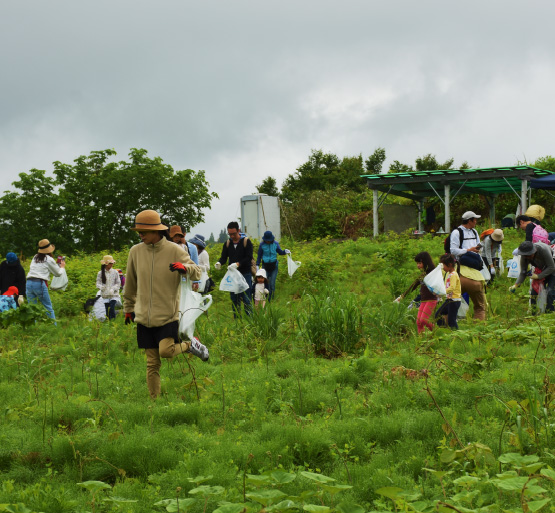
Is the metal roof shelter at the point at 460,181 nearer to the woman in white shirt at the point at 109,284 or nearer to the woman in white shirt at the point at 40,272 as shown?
the woman in white shirt at the point at 109,284

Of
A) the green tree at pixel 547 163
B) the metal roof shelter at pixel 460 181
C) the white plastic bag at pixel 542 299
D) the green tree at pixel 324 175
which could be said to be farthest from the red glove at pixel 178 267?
the green tree at pixel 324 175

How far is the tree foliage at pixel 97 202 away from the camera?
36.8 m

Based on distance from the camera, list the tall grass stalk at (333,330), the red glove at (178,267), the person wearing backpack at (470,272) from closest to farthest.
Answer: the red glove at (178,267) → the tall grass stalk at (333,330) → the person wearing backpack at (470,272)

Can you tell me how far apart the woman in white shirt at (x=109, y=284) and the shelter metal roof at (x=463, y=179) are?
13140 mm

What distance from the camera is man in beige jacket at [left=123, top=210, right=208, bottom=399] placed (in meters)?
5.59

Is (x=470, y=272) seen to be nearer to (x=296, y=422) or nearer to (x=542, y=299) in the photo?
(x=542, y=299)

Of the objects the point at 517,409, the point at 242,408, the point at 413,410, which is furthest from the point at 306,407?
the point at 517,409

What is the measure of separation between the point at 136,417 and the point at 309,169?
146 ft

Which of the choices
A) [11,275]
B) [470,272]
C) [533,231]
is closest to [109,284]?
[11,275]

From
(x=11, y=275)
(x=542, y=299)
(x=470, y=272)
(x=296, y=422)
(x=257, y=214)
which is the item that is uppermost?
(x=257, y=214)

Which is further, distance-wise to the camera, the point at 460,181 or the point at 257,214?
the point at 257,214

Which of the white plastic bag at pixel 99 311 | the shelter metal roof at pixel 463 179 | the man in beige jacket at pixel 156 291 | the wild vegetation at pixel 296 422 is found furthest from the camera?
the shelter metal roof at pixel 463 179

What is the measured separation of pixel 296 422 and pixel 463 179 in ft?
60.5

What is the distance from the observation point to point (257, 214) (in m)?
26.1
